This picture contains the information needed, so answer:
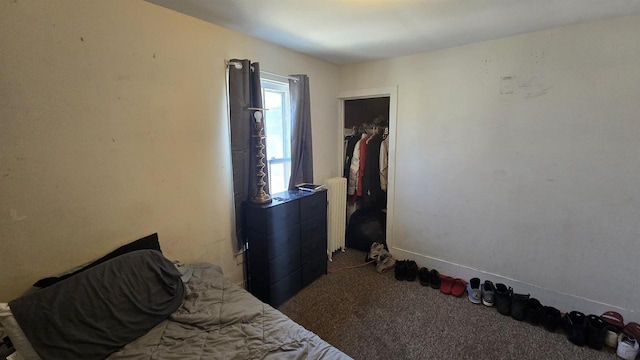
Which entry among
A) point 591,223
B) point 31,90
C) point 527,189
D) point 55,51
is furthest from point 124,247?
point 591,223

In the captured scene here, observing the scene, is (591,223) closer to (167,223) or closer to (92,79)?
(167,223)

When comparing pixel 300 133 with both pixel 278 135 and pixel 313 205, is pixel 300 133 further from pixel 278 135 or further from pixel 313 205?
pixel 313 205

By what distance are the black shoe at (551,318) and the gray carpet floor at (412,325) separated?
5 cm

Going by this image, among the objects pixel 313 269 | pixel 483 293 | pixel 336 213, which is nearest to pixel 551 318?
pixel 483 293

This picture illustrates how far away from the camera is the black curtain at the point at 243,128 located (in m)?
2.15

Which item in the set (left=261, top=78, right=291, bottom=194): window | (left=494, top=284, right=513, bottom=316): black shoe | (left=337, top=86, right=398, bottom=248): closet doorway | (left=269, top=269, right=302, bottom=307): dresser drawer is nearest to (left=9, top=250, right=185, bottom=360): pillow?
(left=269, top=269, right=302, bottom=307): dresser drawer

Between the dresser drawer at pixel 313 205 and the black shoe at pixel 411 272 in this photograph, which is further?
the black shoe at pixel 411 272

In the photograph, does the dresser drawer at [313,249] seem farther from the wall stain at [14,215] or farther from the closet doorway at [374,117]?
the wall stain at [14,215]

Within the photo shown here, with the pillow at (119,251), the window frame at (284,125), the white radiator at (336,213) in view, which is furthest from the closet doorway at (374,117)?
the pillow at (119,251)

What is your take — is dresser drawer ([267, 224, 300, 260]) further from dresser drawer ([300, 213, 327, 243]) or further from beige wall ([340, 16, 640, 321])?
beige wall ([340, 16, 640, 321])

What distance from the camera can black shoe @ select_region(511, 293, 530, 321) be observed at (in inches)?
86.3

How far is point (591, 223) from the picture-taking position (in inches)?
83.3

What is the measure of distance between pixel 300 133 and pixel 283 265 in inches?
49.7

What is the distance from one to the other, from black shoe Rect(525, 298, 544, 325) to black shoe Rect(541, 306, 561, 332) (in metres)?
0.02
